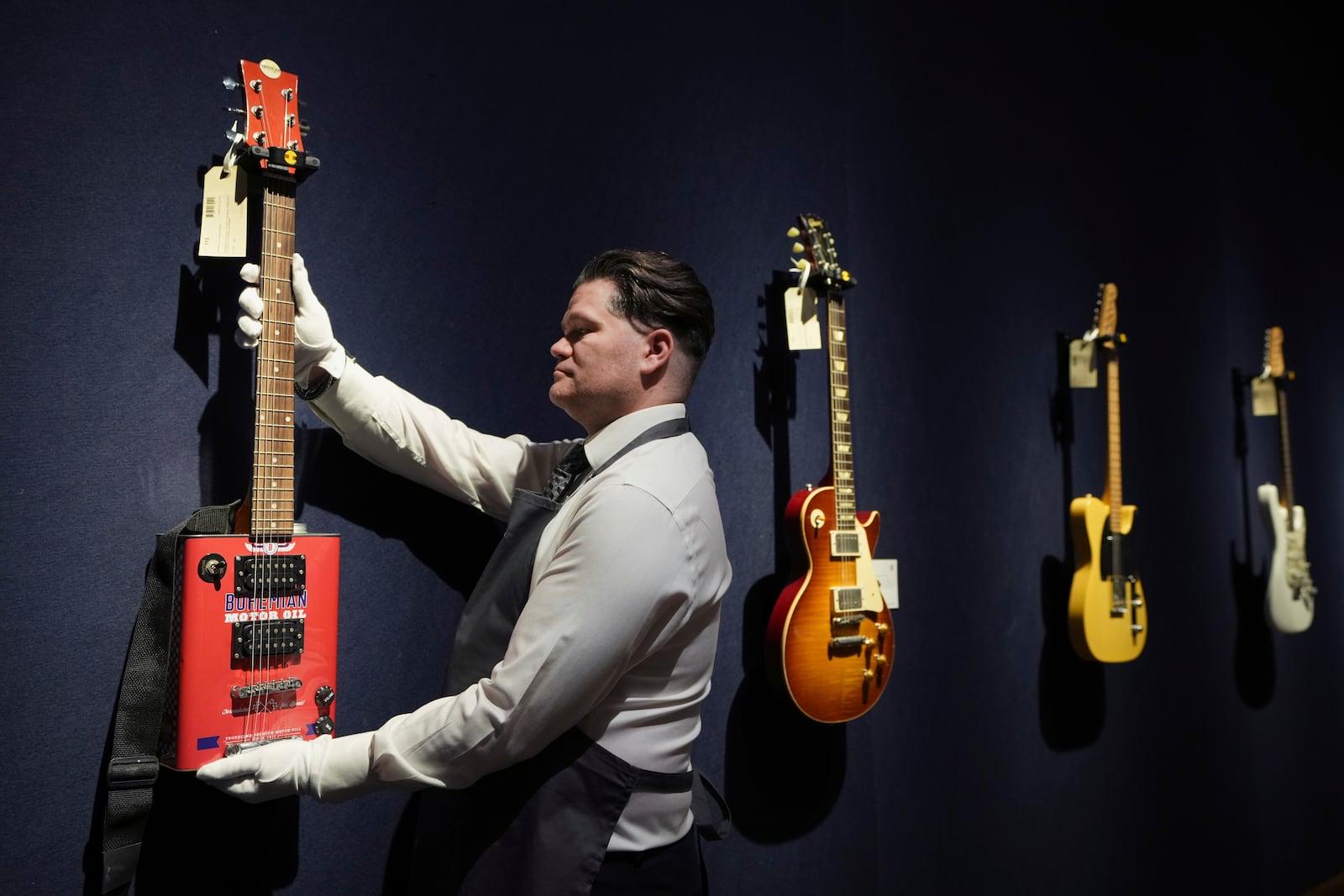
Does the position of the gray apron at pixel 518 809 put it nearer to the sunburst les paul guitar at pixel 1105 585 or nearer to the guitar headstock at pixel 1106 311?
the sunburst les paul guitar at pixel 1105 585

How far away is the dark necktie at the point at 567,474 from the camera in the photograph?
160 cm

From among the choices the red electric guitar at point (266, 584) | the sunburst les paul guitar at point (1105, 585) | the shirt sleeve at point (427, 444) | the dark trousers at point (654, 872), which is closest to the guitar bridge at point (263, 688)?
the red electric guitar at point (266, 584)

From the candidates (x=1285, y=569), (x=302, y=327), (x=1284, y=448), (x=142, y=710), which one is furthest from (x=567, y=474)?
(x=1284, y=448)

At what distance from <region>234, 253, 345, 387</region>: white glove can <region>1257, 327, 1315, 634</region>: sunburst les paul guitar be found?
3.10 metres

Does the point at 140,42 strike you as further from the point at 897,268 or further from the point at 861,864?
the point at 861,864

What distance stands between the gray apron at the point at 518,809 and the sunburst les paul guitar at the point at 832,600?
0.58 meters

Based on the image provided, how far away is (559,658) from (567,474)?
37cm

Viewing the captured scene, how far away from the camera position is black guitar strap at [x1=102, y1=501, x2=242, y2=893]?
1.36 metres

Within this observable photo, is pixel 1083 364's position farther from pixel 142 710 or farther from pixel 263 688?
pixel 142 710

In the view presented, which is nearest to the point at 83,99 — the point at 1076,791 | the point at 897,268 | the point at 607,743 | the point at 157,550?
the point at 157,550

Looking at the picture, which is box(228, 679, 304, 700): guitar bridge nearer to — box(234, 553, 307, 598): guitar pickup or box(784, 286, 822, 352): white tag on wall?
box(234, 553, 307, 598): guitar pickup

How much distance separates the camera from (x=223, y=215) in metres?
1.46

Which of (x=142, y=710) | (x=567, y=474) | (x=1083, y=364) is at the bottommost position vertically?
(x=142, y=710)

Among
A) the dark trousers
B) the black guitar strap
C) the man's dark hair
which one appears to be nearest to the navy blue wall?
the black guitar strap
